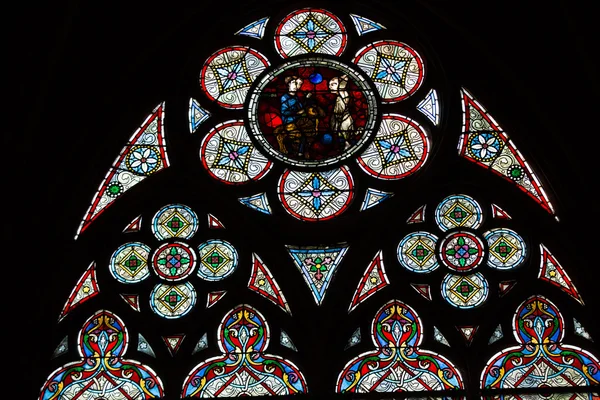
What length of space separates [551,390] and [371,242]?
95.0 inches

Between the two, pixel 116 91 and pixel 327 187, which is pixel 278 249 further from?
pixel 116 91

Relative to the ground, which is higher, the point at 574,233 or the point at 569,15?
the point at 569,15

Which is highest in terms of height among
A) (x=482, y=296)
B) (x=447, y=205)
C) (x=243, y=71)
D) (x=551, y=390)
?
(x=243, y=71)

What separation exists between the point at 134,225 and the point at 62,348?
5.17 ft

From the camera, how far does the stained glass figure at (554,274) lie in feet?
47.9

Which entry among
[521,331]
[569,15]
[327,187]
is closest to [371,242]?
[327,187]

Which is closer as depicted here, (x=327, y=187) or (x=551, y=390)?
(x=551, y=390)

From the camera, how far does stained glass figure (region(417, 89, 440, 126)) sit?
15598 millimetres

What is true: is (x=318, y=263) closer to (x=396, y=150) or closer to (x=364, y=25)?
(x=396, y=150)

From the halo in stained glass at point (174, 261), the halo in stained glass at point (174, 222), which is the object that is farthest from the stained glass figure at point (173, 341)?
the halo in stained glass at point (174, 222)

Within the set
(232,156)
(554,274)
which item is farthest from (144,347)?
(554,274)

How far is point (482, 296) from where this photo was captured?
14625mm

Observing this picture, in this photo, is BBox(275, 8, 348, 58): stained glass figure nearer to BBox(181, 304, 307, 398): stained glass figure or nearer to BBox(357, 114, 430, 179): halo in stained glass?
BBox(357, 114, 430, 179): halo in stained glass

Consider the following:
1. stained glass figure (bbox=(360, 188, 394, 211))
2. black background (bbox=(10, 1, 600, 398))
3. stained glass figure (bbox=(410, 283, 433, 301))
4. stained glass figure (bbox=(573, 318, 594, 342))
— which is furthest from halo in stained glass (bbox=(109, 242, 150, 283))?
stained glass figure (bbox=(573, 318, 594, 342))
